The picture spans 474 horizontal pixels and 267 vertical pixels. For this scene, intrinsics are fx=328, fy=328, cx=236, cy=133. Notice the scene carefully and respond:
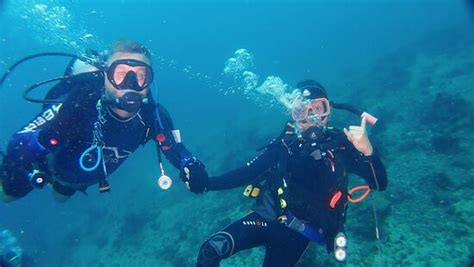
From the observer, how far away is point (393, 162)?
9.68 meters

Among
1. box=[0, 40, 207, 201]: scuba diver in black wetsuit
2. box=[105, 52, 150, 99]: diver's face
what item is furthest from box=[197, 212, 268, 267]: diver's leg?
box=[105, 52, 150, 99]: diver's face

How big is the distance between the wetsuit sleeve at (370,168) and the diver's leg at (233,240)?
1651 mm

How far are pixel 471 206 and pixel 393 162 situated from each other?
Result: 10.0 feet

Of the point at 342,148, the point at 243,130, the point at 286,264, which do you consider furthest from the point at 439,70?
the point at 286,264

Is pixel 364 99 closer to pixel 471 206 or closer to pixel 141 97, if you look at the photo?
pixel 471 206

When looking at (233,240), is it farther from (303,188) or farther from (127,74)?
(127,74)

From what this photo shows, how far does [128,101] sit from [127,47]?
0.92 meters

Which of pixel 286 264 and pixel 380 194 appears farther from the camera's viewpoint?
pixel 380 194

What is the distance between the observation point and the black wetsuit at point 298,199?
15.1 ft

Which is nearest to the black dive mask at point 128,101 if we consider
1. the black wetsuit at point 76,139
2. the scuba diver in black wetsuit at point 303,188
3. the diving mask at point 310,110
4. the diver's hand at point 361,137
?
the black wetsuit at point 76,139

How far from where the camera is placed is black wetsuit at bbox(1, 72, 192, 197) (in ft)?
13.3

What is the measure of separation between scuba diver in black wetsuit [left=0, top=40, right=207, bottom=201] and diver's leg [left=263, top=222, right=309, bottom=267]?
1400 millimetres

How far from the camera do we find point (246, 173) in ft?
17.3

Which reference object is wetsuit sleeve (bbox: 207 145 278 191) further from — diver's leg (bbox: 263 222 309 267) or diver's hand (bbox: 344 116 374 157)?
diver's hand (bbox: 344 116 374 157)
